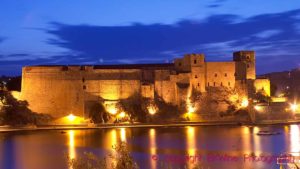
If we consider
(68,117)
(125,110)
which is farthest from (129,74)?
(68,117)

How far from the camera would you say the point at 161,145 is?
22.1m

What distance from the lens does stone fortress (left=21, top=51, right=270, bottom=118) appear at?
31.4 meters

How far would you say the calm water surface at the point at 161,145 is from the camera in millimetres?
17422

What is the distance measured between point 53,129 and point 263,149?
13252 millimetres

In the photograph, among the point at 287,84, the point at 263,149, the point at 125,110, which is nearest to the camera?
the point at 263,149

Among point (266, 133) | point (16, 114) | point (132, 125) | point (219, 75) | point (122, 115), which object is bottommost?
point (266, 133)

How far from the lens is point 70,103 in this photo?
103ft

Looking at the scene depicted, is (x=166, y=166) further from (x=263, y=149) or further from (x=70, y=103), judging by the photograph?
(x=70, y=103)

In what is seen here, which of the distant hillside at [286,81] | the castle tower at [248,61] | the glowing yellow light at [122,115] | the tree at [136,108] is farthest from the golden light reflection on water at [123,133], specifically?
the distant hillside at [286,81]

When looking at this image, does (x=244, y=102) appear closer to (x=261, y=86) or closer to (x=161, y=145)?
(x=261, y=86)

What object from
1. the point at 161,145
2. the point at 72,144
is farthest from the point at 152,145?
the point at 72,144

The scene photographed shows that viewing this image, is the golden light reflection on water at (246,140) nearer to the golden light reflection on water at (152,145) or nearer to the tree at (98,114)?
the golden light reflection on water at (152,145)

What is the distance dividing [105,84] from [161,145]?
34.3 ft

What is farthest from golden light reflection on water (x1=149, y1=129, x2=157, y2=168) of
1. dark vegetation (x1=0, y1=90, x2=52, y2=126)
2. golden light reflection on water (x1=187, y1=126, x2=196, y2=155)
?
dark vegetation (x1=0, y1=90, x2=52, y2=126)
